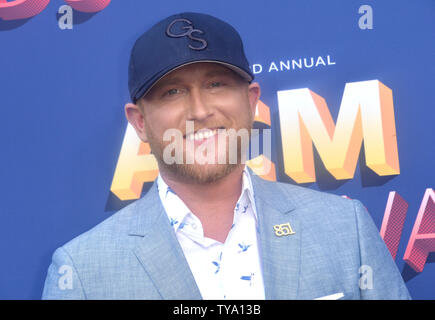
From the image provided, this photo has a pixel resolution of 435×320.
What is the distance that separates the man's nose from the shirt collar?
11.6 inches

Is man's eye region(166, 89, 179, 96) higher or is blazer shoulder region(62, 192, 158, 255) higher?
man's eye region(166, 89, 179, 96)

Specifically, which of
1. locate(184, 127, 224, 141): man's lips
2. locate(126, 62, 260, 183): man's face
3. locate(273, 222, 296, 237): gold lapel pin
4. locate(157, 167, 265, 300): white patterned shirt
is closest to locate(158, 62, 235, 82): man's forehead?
locate(126, 62, 260, 183): man's face

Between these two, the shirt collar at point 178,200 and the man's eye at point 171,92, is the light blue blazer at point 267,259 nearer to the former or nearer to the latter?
the shirt collar at point 178,200

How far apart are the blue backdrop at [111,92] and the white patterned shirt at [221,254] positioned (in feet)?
1.86

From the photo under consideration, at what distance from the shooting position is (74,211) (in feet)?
7.31

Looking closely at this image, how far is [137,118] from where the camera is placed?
179cm

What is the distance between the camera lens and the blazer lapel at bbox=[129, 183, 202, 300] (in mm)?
1572

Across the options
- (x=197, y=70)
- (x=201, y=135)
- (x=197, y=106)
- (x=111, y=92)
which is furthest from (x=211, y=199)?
(x=111, y=92)

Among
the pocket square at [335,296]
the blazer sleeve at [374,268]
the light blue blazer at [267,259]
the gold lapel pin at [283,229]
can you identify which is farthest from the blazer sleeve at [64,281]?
the blazer sleeve at [374,268]

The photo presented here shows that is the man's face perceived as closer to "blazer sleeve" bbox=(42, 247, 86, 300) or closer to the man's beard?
the man's beard

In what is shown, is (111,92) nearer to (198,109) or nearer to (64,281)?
(198,109)

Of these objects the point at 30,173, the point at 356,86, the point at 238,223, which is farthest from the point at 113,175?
the point at 356,86

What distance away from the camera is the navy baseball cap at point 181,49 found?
5.16 ft
